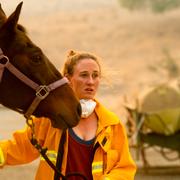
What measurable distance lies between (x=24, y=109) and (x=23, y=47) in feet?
1.01

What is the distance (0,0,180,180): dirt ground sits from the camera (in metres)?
24.5

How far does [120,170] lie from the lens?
3.46 meters

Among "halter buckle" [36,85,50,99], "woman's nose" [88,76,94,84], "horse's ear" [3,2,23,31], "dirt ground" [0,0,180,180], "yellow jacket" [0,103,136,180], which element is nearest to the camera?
"horse's ear" [3,2,23,31]

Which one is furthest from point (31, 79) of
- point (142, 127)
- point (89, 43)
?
point (89, 43)

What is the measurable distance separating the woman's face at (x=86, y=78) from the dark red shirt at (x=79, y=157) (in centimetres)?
25

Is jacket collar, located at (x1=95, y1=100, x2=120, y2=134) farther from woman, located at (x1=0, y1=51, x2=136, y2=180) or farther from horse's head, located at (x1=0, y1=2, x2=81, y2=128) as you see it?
horse's head, located at (x1=0, y1=2, x2=81, y2=128)

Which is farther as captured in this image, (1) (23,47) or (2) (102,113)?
(2) (102,113)

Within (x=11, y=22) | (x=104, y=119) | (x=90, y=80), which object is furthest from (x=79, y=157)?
(x=11, y=22)

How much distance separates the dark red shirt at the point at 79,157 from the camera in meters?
3.50

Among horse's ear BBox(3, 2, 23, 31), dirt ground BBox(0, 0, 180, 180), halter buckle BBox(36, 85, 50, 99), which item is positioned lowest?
dirt ground BBox(0, 0, 180, 180)

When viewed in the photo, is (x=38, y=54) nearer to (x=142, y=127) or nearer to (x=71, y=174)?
(x=71, y=174)

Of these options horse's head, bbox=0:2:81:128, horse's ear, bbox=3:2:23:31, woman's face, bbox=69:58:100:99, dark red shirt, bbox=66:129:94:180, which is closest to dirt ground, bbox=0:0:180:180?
woman's face, bbox=69:58:100:99

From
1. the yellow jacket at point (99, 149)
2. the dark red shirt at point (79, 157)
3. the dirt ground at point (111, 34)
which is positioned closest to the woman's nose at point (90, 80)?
the yellow jacket at point (99, 149)

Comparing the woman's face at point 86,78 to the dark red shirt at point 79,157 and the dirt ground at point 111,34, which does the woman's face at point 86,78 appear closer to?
the dark red shirt at point 79,157
